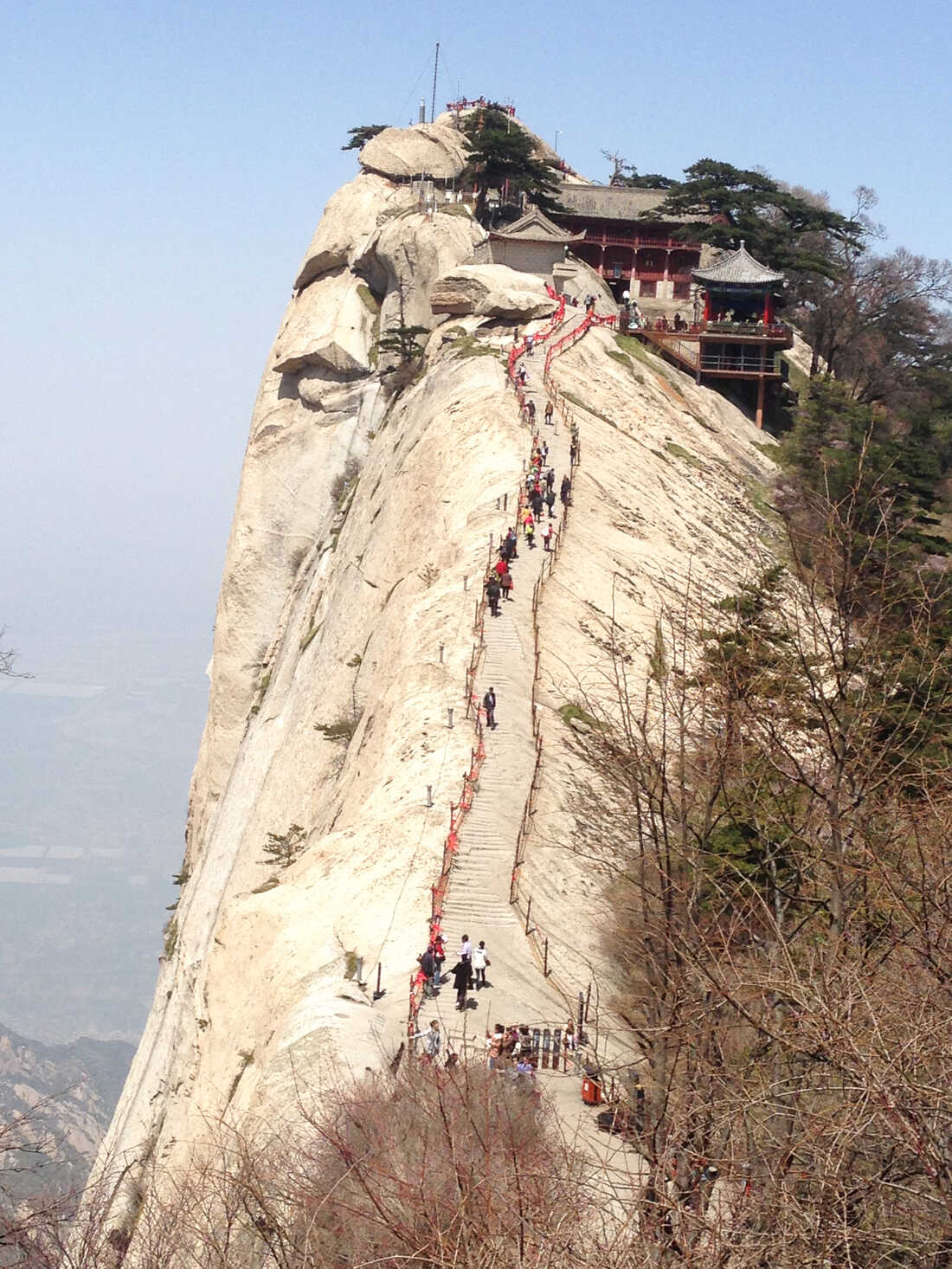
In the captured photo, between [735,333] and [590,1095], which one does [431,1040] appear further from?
[735,333]

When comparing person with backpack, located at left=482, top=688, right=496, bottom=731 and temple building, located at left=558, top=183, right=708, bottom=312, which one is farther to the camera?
temple building, located at left=558, top=183, right=708, bottom=312

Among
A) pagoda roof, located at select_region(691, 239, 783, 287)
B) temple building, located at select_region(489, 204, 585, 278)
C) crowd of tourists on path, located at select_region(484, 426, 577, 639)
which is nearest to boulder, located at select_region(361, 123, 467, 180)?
temple building, located at select_region(489, 204, 585, 278)

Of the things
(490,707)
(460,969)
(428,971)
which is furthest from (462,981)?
(490,707)

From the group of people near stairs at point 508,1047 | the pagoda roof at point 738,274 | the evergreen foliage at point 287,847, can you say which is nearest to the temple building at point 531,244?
the pagoda roof at point 738,274

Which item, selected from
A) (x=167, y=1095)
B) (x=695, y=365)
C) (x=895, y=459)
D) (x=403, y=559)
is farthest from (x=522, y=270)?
(x=167, y=1095)

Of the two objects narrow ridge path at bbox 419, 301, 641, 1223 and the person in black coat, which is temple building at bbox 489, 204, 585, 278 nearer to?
narrow ridge path at bbox 419, 301, 641, 1223

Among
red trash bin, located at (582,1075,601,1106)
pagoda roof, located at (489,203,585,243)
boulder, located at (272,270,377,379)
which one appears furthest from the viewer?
boulder, located at (272,270,377,379)
